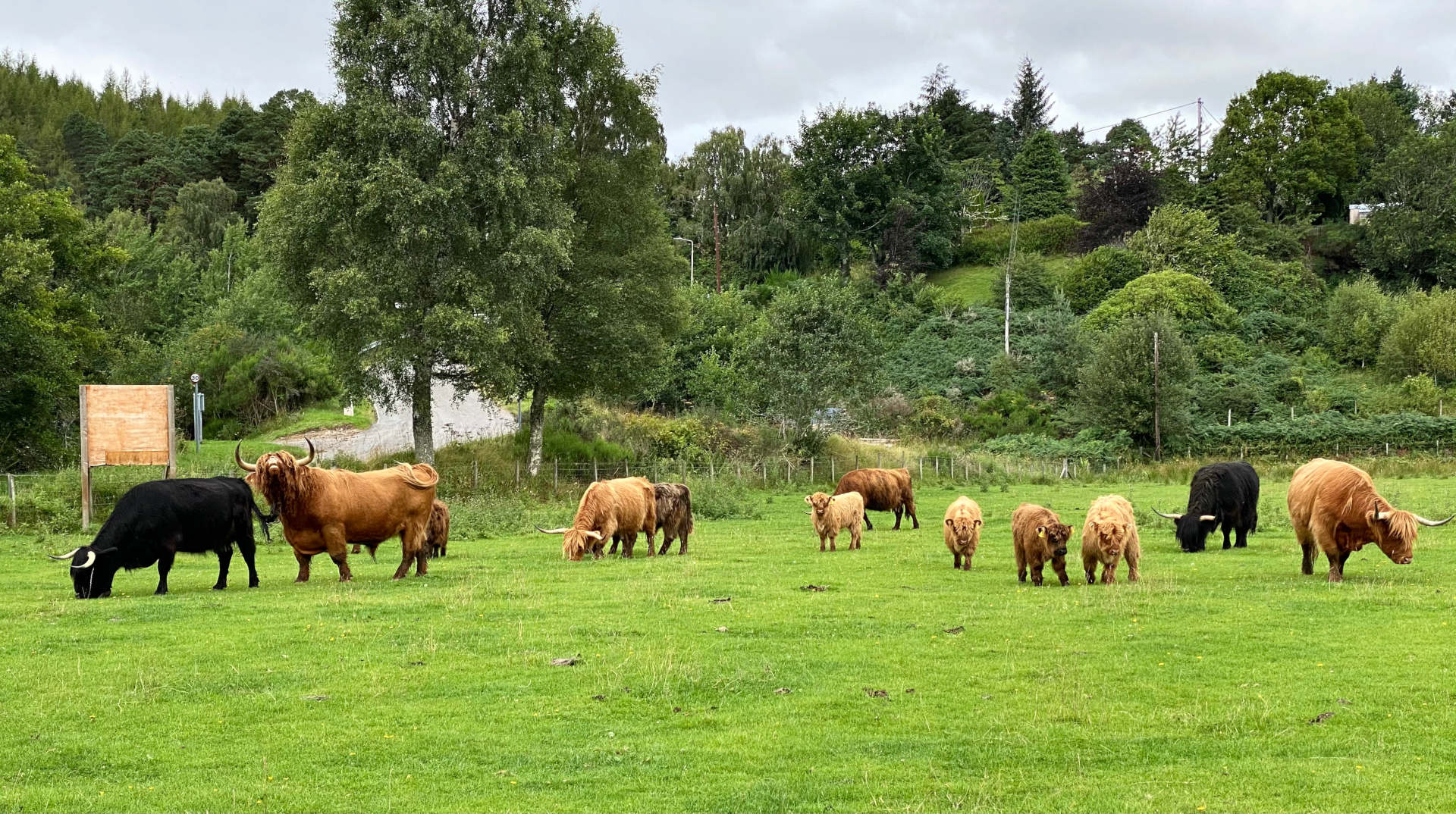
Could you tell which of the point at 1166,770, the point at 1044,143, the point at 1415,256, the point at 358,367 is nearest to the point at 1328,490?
the point at 1166,770

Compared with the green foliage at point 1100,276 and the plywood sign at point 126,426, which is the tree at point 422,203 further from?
the green foliage at point 1100,276

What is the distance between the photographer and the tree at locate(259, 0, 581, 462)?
116 ft

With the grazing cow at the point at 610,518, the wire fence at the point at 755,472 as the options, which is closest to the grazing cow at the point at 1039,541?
the grazing cow at the point at 610,518

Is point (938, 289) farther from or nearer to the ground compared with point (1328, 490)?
farther from the ground

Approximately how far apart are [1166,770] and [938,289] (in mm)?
75093

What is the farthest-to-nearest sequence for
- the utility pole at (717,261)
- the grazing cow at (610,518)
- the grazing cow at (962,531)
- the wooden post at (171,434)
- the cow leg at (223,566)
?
the utility pole at (717,261), the wooden post at (171,434), the grazing cow at (610,518), the grazing cow at (962,531), the cow leg at (223,566)

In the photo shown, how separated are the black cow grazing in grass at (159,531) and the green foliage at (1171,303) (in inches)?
2251

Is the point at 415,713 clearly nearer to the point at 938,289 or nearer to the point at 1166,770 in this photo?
the point at 1166,770

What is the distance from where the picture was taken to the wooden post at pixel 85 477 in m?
27.2

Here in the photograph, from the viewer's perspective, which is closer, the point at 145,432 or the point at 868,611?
the point at 868,611

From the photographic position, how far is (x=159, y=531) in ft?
57.9

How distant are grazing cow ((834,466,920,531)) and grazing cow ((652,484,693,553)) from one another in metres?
7.17

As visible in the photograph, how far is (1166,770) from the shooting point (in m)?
8.51

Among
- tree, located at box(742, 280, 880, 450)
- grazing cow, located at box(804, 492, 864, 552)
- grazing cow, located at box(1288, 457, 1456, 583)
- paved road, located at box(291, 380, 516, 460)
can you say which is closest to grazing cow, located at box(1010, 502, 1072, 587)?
grazing cow, located at box(1288, 457, 1456, 583)
